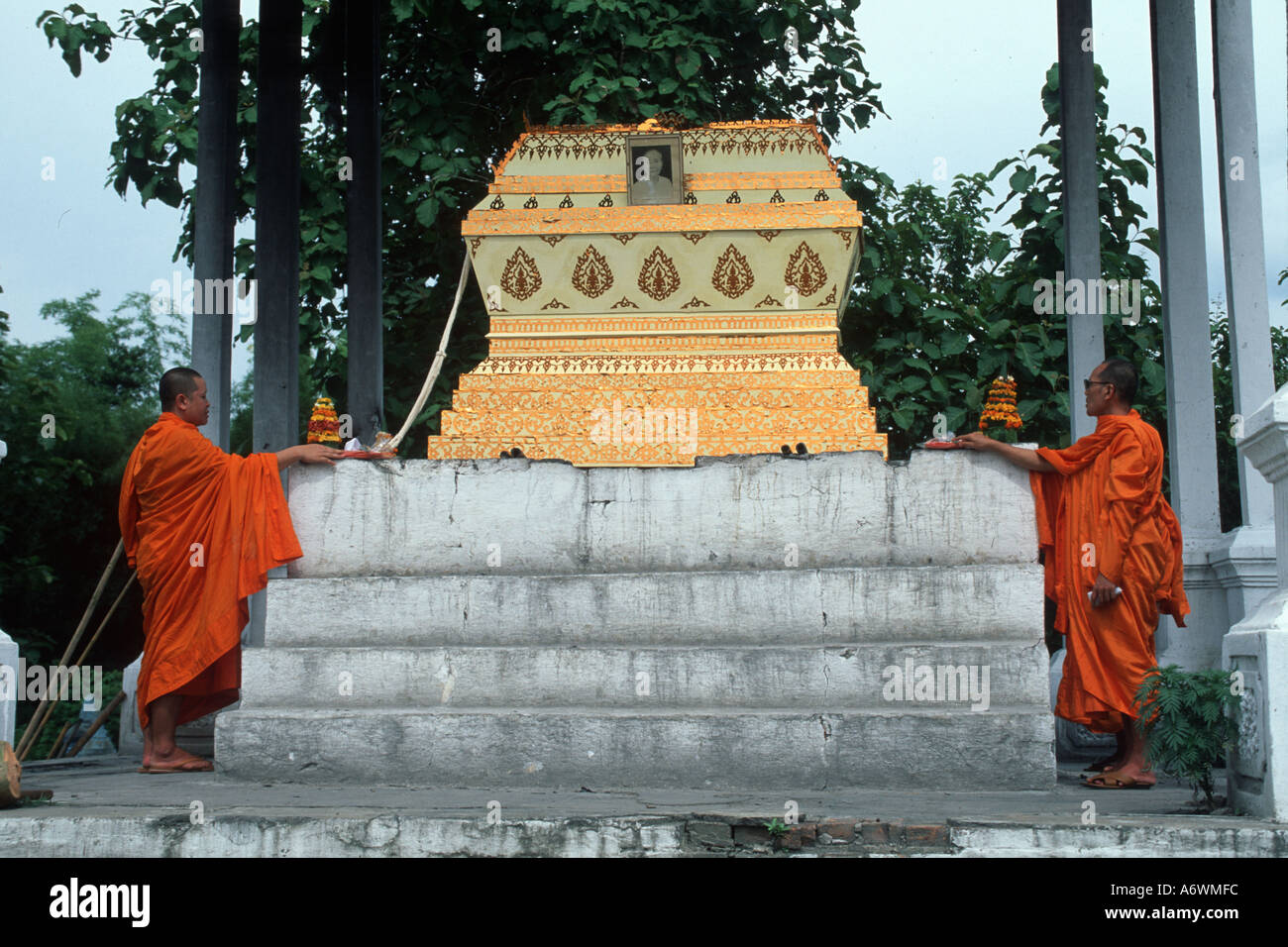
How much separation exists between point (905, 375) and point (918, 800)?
7411 millimetres

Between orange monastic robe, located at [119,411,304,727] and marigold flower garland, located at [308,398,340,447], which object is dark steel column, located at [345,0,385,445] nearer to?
marigold flower garland, located at [308,398,340,447]

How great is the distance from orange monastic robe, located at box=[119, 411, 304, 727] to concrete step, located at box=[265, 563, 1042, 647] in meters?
0.26

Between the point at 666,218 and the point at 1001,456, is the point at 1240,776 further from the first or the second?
the point at 666,218

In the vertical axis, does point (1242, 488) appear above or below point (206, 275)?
below

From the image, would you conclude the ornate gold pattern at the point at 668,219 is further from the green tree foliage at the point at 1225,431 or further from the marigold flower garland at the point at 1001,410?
the green tree foliage at the point at 1225,431

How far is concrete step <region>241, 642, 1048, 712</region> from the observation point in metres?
6.00

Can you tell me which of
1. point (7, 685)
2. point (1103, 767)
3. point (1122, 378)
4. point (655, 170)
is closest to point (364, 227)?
point (655, 170)

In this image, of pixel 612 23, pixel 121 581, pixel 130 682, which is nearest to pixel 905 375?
pixel 612 23

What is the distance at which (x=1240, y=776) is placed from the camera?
16.6 ft

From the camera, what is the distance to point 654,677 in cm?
622

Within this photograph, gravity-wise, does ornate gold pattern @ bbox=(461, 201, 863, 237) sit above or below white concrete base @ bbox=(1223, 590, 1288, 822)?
above

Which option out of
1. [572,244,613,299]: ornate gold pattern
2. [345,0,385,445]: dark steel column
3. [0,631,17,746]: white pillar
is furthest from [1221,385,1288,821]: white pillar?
[345,0,385,445]: dark steel column

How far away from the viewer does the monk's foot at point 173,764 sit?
6.93 meters

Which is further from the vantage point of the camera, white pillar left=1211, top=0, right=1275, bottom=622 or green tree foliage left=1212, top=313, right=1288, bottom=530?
green tree foliage left=1212, top=313, right=1288, bottom=530
